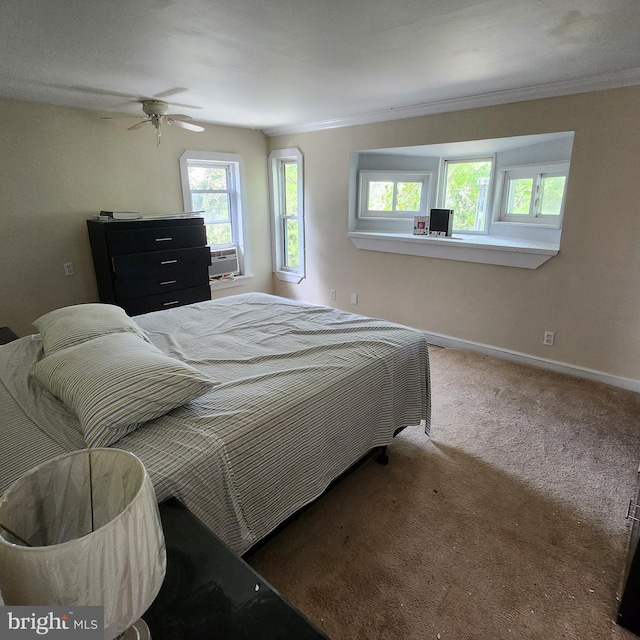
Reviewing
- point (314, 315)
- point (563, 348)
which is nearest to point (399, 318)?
point (563, 348)

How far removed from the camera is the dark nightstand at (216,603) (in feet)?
2.31

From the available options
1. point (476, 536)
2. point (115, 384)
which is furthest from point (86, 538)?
point (476, 536)

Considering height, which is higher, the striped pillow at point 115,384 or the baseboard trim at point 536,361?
the striped pillow at point 115,384

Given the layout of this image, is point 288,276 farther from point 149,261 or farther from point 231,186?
point 149,261

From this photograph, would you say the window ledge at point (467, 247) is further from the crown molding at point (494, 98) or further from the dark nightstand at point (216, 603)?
the dark nightstand at point (216, 603)

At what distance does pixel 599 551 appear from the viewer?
5.25 feet

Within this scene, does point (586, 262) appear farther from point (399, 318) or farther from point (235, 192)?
point (235, 192)

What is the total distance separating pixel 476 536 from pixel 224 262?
13.0 ft

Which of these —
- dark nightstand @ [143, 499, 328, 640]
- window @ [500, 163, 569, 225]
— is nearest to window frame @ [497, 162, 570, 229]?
window @ [500, 163, 569, 225]

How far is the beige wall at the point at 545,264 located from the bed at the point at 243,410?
1.64 meters

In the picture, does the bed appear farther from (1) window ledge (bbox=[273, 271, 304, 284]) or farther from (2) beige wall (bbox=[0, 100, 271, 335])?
(1) window ledge (bbox=[273, 271, 304, 284])

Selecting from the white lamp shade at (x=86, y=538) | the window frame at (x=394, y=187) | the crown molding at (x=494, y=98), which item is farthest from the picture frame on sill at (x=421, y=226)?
the white lamp shade at (x=86, y=538)

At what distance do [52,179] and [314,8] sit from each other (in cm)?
280

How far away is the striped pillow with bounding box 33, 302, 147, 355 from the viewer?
1.65 m
